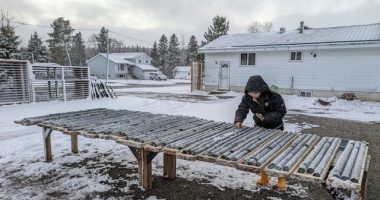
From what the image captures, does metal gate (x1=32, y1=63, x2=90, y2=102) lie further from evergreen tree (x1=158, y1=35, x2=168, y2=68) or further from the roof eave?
evergreen tree (x1=158, y1=35, x2=168, y2=68)

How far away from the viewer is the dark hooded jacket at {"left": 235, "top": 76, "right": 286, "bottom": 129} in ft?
15.2

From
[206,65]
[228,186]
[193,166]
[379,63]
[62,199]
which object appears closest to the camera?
[62,199]

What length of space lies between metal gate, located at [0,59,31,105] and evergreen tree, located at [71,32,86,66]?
5423 centimetres

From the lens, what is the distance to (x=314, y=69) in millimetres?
18750

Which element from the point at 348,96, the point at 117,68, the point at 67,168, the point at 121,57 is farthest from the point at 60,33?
the point at 67,168

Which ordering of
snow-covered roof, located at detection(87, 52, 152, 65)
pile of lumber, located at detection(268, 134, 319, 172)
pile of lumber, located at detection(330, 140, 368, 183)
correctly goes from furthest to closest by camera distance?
snow-covered roof, located at detection(87, 52, 152, 65)
pile of lumber, located at detection(268, 134, 319, 172)
pile of lumber, located at detection(330, 140, 368, 183)

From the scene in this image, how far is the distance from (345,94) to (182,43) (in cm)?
11081

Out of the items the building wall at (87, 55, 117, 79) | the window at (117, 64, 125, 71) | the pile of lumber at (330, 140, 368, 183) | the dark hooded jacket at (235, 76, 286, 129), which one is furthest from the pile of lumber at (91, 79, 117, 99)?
the window at (117, 64, 125, 71)

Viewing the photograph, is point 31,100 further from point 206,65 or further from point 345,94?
point 345,94

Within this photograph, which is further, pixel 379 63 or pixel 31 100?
pixel 379 63

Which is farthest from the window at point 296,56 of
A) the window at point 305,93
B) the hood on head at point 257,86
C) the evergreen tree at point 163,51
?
the evergreen tree at point 163,51

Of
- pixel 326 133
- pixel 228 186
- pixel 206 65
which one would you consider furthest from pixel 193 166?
pixel 206 65

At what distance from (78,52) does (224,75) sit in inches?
2298

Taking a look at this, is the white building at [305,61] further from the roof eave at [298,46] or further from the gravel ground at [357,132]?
the gravel ground at [357,132]
